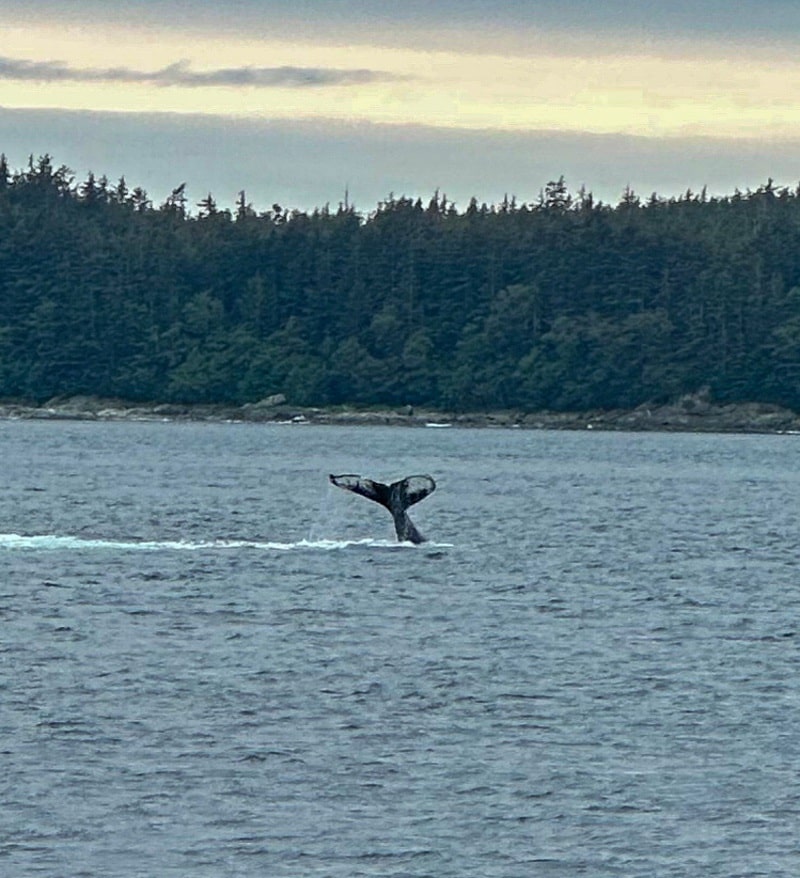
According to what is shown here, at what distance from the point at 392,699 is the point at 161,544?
23862mm

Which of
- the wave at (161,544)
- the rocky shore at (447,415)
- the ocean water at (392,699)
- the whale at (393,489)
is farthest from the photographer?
the rocky shore at (447,415)

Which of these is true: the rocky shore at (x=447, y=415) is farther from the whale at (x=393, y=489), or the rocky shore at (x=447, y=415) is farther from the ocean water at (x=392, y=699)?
the whale at (x=393, y=489)

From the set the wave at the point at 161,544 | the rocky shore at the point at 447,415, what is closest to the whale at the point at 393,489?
the wave at the point at 161,544

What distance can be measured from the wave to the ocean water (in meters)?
0.20

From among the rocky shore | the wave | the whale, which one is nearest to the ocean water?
the wave

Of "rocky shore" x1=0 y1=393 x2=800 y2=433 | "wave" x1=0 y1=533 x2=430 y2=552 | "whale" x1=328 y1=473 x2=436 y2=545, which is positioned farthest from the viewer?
"rocky shore" x1=0 y1=393 x2=800 y2=433

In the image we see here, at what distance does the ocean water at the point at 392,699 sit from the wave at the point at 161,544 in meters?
0.20

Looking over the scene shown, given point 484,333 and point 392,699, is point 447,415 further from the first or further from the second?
point 392,699

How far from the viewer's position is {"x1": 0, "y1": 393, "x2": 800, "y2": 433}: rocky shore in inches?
6845

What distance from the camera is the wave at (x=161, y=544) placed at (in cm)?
5450

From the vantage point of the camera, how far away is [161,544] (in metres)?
56.1

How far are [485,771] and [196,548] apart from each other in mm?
27500

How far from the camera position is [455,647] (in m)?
38.6

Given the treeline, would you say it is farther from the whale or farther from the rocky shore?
the whale
